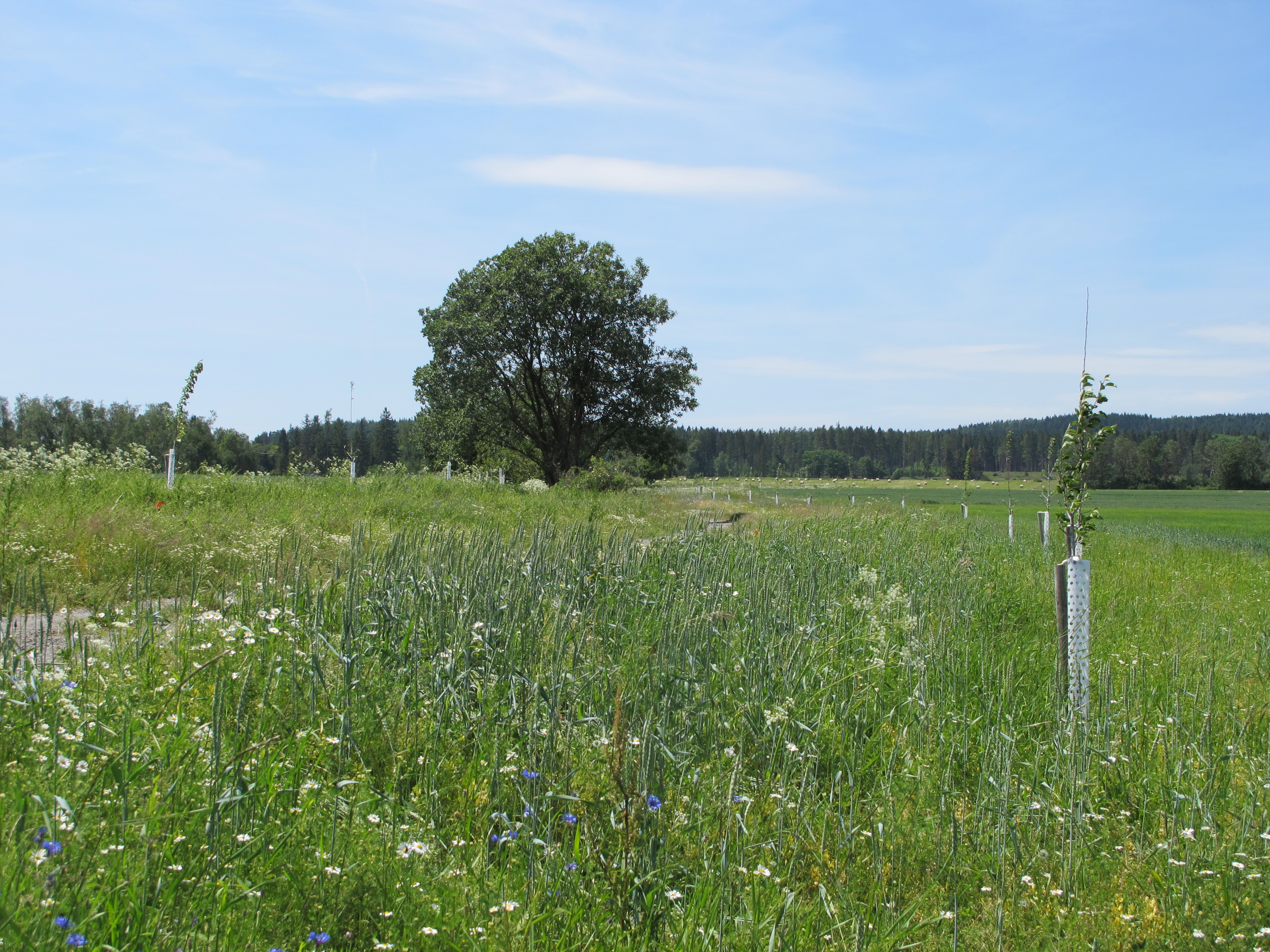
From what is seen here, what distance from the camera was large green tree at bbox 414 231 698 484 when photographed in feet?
98.7

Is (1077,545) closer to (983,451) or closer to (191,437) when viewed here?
(191,437)

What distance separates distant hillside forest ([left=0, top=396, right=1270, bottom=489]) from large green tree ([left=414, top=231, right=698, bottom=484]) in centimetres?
592

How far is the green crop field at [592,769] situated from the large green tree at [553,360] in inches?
970

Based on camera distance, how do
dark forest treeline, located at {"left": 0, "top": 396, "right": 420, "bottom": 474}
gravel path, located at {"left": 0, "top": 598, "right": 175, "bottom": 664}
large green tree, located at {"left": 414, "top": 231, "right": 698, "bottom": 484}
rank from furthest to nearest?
dark forest treeline, located at {"left": 0, "top": 396, "right": 420, "bottom": 474} < large green tree, located at {"left": 414, "top": 231, "right": 698, "bottom": 484} < gravel path, located at {"left": 0, "top": 598, "right": 175, "bottom": 664}

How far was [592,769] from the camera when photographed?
317 centimetres

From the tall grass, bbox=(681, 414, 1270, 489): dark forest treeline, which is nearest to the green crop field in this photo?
the tall grass

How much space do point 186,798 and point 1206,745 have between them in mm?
4061

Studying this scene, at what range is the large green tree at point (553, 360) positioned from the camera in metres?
30.1

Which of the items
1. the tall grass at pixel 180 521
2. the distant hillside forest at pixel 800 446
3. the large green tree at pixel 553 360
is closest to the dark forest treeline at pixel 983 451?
the distant hillside forest at pixel 800 446

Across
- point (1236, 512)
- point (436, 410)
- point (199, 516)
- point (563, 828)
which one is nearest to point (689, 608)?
point (563, 828)

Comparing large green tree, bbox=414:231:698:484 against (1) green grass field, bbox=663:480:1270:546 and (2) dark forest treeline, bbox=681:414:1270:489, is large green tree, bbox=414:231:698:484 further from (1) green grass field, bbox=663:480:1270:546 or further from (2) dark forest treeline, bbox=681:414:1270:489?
(2) dark forest treeline, bbox=681:414:1270:489

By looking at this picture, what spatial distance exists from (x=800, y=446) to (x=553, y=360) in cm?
13291

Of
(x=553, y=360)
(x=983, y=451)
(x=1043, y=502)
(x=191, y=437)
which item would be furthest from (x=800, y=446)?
(x=1043, y=502)

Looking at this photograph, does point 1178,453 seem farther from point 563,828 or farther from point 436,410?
point 563,828
